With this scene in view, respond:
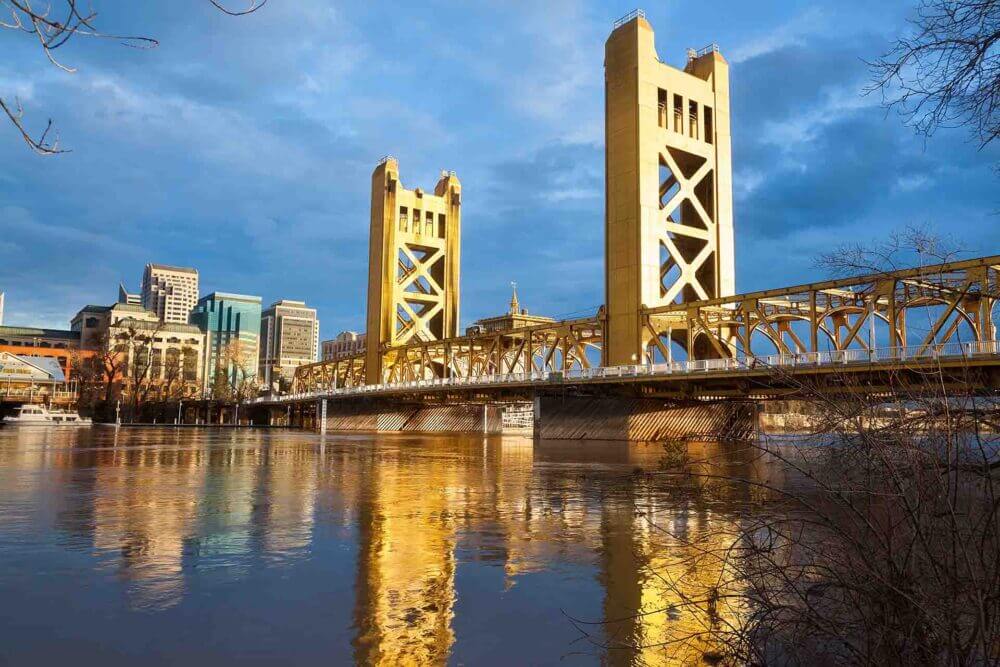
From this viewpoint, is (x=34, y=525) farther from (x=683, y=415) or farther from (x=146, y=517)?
(x=683, y=415)

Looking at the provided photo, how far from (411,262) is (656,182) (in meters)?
47.9

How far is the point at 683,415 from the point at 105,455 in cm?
3461

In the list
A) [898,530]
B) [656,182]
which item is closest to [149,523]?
[898,530]

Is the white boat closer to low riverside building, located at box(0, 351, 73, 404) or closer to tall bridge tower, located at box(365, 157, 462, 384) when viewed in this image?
low riverside building, located at box(0, 351, 73, 404)

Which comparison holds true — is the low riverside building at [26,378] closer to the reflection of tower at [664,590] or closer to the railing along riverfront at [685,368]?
the railing along riverfront at [685,368]

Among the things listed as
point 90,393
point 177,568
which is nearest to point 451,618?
point 177,568

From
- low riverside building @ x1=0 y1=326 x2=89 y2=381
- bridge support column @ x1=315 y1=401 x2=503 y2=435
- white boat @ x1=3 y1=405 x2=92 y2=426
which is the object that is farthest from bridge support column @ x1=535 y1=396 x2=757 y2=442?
low riverside building @ x1=0 y1=326 x2=89 y2=381

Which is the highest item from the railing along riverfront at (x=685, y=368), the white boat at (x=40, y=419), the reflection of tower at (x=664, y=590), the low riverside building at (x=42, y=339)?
the low riverside building at (x=42, y=339)

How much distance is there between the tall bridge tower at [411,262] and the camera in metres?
90.2

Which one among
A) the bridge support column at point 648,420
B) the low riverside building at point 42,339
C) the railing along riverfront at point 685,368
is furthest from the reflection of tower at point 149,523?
the low riverside building at point 42,339

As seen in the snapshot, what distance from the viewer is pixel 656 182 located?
52531 mm

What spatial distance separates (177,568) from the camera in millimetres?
7512

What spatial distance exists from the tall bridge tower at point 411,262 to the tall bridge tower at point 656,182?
129 feet

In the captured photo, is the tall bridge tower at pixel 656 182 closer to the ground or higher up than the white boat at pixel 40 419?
higher up
